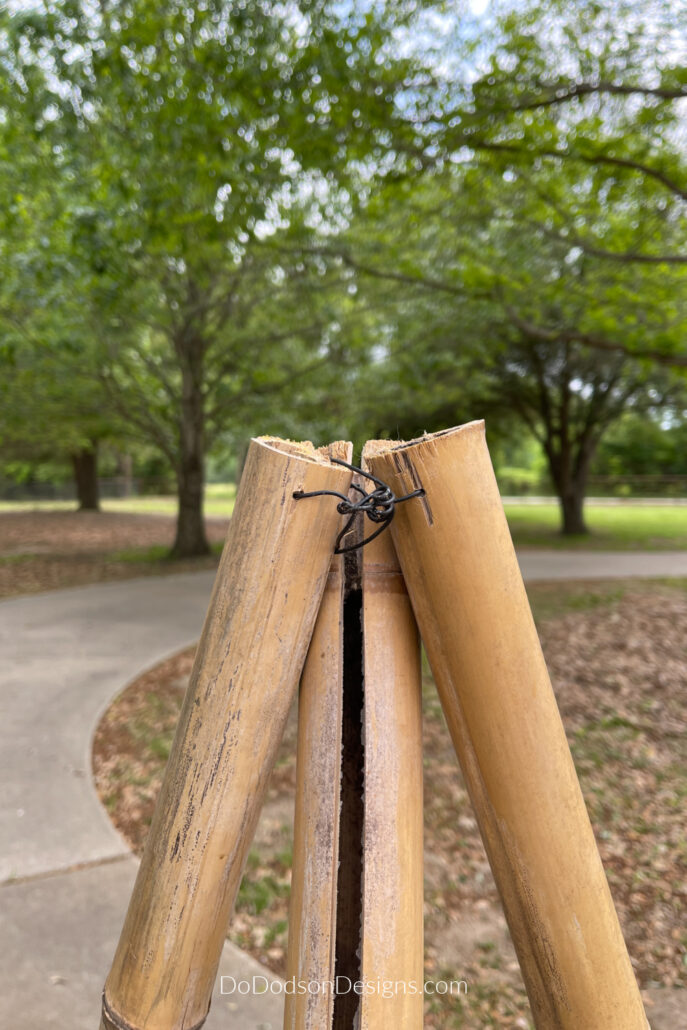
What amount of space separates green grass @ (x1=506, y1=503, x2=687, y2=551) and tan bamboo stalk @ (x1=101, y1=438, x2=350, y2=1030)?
15337 mm

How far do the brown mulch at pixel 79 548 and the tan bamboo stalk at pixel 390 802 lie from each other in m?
9.92

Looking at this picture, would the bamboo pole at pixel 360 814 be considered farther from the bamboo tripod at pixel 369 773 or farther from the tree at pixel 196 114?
the tree at pixel 196 114

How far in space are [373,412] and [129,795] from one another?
45.3ft

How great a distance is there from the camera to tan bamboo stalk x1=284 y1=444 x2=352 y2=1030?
3.47ft

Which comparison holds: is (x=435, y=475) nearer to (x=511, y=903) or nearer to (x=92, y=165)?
(x=511, y=903)

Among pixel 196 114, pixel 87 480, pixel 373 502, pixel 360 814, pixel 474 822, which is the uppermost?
pixel 196 114

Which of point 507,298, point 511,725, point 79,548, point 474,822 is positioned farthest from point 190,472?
point 511,725

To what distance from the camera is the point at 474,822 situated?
386 cm

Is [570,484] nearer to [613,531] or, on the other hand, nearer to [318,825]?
[613,531]

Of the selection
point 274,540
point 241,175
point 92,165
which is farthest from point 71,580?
point 274,540

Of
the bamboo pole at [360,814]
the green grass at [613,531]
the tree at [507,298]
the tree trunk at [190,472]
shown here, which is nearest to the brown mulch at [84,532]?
the tree trunk at [190,472]

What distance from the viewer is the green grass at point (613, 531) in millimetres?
16375

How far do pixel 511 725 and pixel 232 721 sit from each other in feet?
1.42

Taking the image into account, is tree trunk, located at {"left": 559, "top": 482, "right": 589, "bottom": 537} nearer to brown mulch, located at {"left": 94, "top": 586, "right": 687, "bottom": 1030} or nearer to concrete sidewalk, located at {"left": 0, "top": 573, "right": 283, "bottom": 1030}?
brown mulch, located at {"left": 94, "top": 586, "right": 687, "bottom": 1030}
